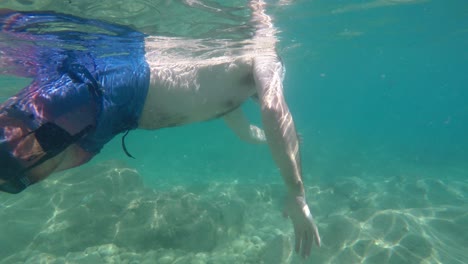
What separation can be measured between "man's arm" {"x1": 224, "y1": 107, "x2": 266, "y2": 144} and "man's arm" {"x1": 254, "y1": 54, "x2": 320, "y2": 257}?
3228 millimetres

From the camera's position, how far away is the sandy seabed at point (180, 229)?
725 centimetres

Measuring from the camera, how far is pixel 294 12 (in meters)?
12.8

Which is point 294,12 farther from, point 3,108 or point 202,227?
point 3,108

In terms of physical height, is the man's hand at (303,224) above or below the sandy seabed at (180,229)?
above

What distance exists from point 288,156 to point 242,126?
365cm

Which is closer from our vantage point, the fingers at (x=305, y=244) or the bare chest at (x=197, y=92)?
the fingers at (x=305, y=244)

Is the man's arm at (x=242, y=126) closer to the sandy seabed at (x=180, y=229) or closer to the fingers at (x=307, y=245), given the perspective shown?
the sandy seabed at (x=180, y=229)

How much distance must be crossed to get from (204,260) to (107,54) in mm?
7891

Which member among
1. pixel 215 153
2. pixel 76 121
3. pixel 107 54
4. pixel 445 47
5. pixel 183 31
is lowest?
pixel 215 153

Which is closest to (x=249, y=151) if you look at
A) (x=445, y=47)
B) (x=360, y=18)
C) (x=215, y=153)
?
(x=215, y=153)

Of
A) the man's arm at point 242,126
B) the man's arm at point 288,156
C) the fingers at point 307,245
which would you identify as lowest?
the man's arm at point 242,126

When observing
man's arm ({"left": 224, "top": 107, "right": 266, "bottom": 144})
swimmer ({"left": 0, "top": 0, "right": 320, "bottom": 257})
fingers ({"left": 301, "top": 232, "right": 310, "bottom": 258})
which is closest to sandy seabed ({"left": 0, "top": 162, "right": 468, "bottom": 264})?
man's arm ({"left": 224, "top": 107, "right": 266, "bottom": 144})

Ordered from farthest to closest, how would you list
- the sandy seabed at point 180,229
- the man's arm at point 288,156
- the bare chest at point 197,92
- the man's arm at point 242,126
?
1. the sandy seabed at point 180,229
2. the man's arm at point 242,126
3. the bare chest at point 197,92
4. the man's arm at point 288,156

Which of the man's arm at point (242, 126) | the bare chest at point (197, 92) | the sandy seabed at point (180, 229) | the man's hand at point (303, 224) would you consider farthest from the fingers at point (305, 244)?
the sandy seabed at point (180, 229)
